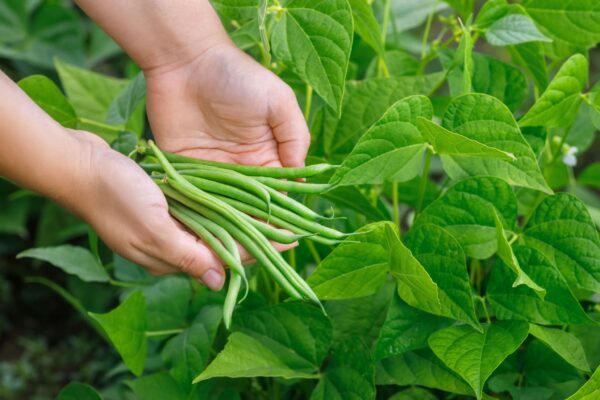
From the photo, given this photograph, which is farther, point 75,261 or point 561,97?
point 75,261

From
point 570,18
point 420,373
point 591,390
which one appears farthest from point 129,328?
point 570,18

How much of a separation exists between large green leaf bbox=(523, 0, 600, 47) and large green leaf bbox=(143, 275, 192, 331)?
0.68 metres

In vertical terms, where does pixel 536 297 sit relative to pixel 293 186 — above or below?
below

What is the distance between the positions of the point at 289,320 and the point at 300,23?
407 millimetres

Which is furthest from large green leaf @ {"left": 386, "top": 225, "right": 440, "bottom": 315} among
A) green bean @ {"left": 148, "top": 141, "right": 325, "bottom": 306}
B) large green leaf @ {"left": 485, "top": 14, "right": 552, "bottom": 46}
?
large green leaf @ {"left": 485, "top": 14, "right": 552, "bottom": 46}

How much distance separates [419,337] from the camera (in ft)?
3.45

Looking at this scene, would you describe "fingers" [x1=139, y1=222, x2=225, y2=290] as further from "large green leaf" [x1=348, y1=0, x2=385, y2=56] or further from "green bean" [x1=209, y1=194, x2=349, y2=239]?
"large green leaf" [x1=348, y1=0, x2=385, y2=56]

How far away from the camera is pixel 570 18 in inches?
46.8

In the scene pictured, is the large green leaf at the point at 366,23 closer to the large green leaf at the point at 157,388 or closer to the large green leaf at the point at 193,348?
the large green leaf at the point at 193,348

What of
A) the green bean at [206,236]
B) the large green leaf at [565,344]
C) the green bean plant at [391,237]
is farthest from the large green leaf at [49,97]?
the large green leaf at [565,344]

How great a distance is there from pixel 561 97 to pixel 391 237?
32cm

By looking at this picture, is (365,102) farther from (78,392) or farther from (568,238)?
(78,392)

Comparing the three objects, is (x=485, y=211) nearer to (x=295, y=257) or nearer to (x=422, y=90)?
(x=422, y=90)

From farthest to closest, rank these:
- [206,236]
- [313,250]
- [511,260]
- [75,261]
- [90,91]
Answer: [90,91]
[75,261]
[313,250]
[206,236]
[511,260]
